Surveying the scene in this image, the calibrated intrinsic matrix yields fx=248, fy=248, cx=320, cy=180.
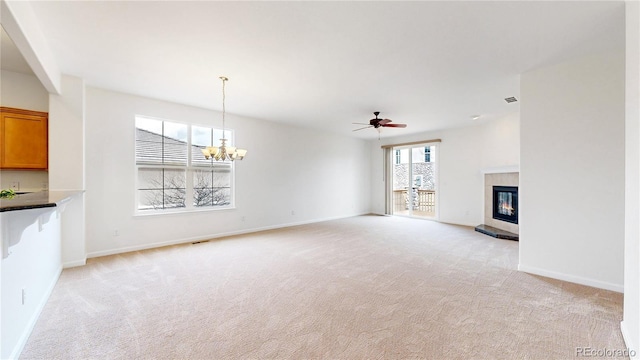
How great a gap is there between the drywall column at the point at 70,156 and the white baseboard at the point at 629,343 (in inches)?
231

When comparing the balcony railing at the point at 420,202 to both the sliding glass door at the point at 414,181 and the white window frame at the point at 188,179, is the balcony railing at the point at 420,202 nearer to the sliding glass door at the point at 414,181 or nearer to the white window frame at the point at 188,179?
the sliding glass door at the point at 414,181

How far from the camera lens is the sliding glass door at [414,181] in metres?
7.64

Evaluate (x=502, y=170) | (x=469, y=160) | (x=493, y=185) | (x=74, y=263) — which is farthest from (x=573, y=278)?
(x=74, y=263)

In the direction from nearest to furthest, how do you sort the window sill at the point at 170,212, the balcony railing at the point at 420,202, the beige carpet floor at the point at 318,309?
the beige carpet floor at the point at 318,309
the window sill at the point at 170,212
the balcony railing at the point at 420,202

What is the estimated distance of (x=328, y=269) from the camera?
341 cm

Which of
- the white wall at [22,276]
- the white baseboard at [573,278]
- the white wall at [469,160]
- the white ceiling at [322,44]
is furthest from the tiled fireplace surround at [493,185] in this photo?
the white wall at [22,276]

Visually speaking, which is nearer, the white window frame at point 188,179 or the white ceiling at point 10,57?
the white ceiling at point 10,57

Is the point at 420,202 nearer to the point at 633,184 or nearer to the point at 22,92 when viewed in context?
the point at 633,184

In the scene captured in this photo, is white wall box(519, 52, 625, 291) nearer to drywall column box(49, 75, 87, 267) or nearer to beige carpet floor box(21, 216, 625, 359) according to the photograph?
beige carpet floor box(21, 216, 625, 359)

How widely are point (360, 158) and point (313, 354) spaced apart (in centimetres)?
731

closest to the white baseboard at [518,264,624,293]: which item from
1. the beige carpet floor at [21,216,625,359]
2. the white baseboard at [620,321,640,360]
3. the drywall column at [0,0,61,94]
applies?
the beige carpet floor at [21,216,625,359]

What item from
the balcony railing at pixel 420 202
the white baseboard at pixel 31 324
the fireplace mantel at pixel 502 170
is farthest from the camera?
the balcony railing at pixel 420 202

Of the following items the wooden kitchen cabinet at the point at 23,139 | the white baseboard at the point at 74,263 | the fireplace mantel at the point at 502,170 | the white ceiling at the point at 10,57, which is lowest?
the white baseboard at the point at 74,263

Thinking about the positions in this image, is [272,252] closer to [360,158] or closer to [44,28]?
[44,28]
